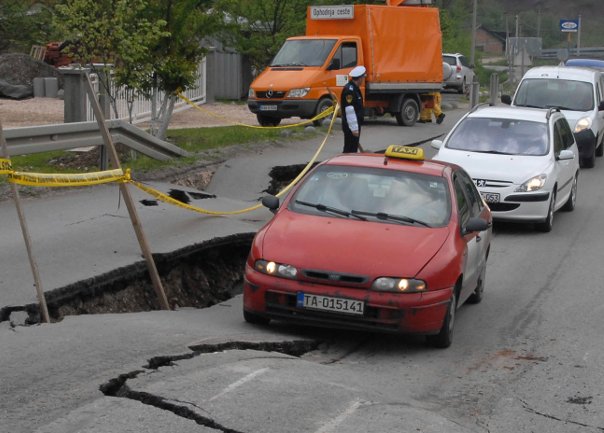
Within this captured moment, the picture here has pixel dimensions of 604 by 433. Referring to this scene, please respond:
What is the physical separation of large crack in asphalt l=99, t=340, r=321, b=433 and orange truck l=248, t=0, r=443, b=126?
1726cm

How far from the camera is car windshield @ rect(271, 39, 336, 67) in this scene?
27281 mm

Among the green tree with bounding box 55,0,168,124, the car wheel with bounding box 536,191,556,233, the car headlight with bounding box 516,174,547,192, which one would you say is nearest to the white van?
the car wheel with bounding box 536,191,556,233

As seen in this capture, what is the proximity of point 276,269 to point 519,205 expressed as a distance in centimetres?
716

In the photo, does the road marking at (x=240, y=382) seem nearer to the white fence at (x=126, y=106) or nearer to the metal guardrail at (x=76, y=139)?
the metal guardrail at (x=76, y=139)

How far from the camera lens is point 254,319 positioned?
9.41 m

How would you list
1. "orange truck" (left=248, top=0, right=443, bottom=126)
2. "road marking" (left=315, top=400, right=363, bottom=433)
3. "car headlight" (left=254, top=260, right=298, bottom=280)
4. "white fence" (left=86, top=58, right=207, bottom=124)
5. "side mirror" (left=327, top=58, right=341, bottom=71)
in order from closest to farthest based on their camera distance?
"road marking" (left=315, top=400, right=363, bottom=433) < "car headlight" (left=254, top=260, right=298, bottom=280) < "white fence" (left=86, top=58, right=207, bottom=124) < "orange truck" (left=248, top=0, right=443, bottom=126) < "side mirror" (left=327, top=58, right=341, bottom=71)

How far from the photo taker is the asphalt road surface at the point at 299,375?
659 cm

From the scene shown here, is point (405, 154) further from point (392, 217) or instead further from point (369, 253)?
point (369, 253)

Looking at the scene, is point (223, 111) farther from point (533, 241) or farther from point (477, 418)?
point (477, 418)

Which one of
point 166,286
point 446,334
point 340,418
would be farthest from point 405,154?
point 340,418

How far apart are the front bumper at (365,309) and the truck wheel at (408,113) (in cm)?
2122

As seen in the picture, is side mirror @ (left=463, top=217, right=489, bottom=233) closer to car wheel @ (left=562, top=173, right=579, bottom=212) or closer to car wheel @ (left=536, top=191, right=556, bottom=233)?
car wheel @ (left=536, top=191, right=556, bottom=233)

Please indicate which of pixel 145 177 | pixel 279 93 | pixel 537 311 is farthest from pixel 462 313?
pixel 279 93

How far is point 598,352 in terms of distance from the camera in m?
9.25
